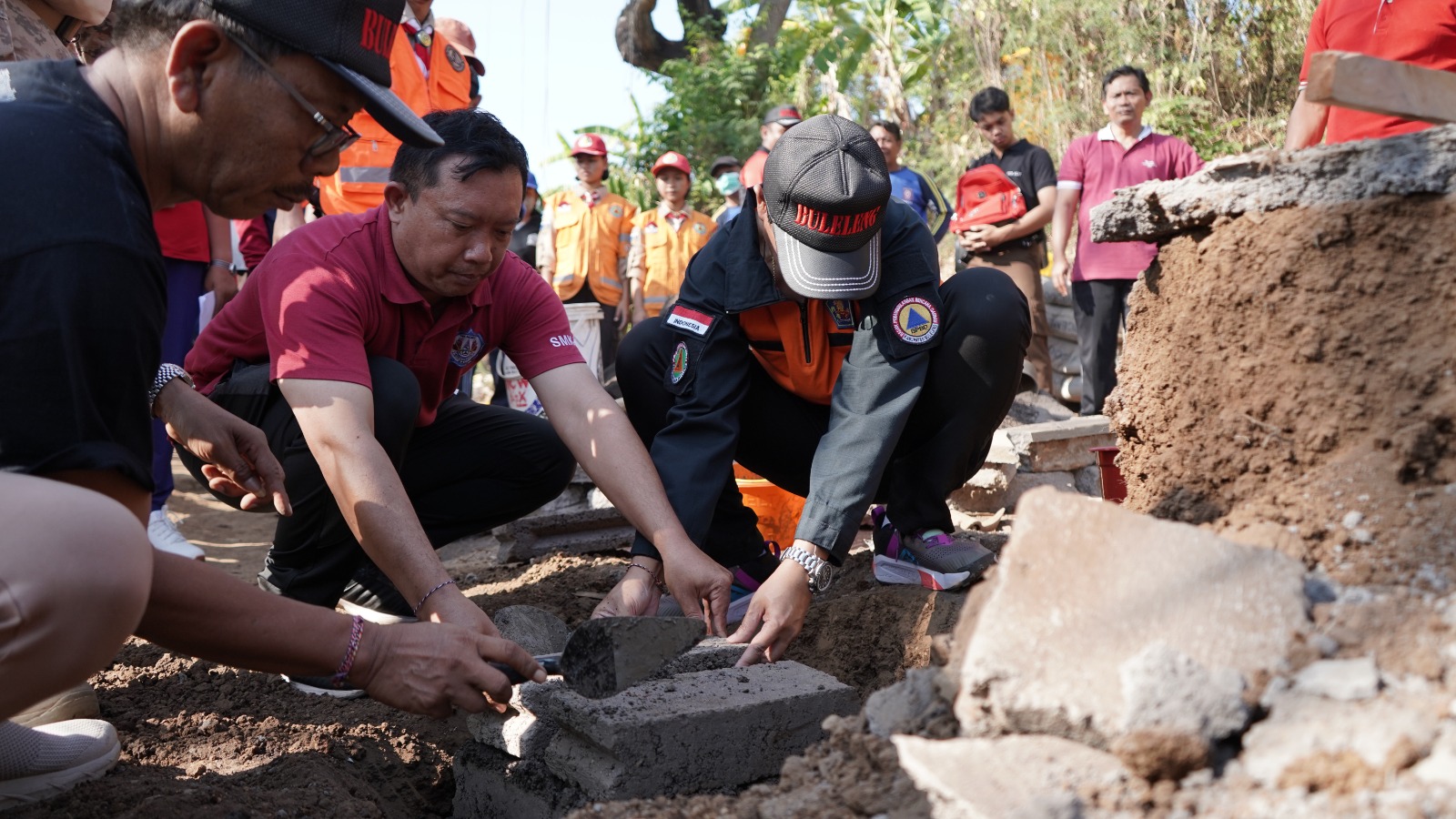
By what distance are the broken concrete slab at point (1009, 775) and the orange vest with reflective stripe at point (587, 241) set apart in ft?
22.0

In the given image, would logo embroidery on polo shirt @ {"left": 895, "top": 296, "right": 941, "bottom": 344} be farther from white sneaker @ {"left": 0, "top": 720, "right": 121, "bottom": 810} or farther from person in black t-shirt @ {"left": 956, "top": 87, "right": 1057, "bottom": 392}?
person in black t-shirt @ {"left": 956, "top": 87, "right": 1057, "bottom": 392}

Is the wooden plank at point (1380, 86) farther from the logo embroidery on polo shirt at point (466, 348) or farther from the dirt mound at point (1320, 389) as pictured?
the logo embroidery on polo shirt at point (466, 348)

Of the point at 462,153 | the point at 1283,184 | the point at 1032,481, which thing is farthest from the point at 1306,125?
the point at 462,153

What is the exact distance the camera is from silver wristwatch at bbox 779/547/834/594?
8.16 ft

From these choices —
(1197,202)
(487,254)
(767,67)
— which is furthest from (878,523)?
(767,67)

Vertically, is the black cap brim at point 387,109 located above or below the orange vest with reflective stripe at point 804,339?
above

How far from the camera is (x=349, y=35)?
1697mm

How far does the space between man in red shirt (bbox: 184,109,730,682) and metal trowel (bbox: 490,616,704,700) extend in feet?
0.68

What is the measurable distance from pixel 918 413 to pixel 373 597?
1688mm

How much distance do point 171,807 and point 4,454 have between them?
2.71ft

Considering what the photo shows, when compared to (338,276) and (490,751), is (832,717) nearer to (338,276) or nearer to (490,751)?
(490,751)

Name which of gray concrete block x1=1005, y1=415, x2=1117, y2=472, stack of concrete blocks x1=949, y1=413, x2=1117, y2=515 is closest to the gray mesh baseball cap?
Answer: stack of concrete blocks x1=949, y1=413, x2=1117, y2=515

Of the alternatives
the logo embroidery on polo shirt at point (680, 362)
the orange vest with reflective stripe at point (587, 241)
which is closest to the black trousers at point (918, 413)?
the logo embroidery on polo shirt at point (680, 362)

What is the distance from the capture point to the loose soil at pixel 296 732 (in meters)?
2.03
